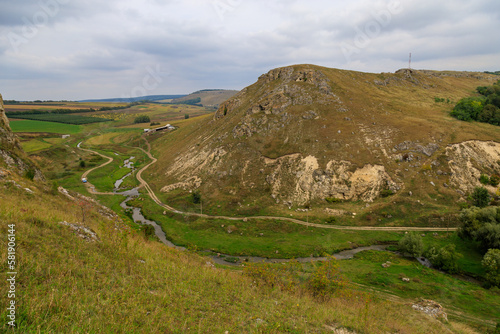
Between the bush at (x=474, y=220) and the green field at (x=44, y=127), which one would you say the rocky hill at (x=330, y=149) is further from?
the green field at (x=44, y=127)

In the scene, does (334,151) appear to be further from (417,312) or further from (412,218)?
(417,312)

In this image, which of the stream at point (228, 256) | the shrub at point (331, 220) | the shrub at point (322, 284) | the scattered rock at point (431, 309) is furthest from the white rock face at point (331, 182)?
the shrub at point (322, 284)

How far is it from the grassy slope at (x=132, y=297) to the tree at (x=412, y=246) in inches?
1142

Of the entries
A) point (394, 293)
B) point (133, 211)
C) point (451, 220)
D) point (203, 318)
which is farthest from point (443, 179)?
point (133, 211)

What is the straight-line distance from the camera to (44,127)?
167 m

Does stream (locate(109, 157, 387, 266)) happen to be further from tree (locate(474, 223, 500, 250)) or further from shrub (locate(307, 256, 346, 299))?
shrub (locate(307, 256, 346, 299))

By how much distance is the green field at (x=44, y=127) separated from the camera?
155600mm

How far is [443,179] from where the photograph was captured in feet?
209

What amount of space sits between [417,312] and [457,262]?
28456 millimetres

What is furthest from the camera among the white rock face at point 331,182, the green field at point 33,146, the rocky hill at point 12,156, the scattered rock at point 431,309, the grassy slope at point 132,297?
the green field at point 33,146

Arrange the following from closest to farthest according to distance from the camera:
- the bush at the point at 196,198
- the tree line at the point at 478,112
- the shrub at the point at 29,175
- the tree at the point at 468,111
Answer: the shrub at the point at 29,175 → the bush at the point at 196,198 → the tree line at the point at 478,112 → the tree at the point at 468,111

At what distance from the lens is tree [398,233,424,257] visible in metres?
45.5

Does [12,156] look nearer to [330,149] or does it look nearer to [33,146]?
[330,149]

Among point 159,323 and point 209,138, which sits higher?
point 209,138
